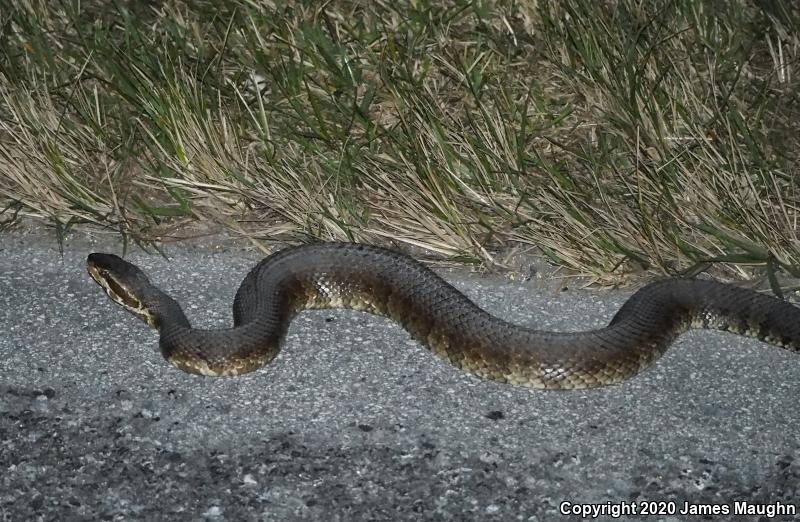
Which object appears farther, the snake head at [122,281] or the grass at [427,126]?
the grass at [427,126]

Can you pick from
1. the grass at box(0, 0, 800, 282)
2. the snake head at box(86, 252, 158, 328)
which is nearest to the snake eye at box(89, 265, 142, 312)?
the snake head at box(86, 252, 158, 328)

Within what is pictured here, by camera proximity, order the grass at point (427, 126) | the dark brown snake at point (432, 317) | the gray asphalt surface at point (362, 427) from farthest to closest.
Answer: the grass at point (427, 126) → the dark brown snake at point (432, 317) → the gray asphalt surface at point (362, 427)

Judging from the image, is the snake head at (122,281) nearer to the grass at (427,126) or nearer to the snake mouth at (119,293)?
the snake mouth at (119,293)

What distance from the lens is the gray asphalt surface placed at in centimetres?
451

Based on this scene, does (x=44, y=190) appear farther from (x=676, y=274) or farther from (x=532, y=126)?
(x=676, y=274)

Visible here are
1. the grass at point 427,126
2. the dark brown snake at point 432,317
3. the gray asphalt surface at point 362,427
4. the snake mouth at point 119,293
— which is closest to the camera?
the gray asphalt surface at point 362,427

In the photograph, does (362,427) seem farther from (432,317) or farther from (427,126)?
(427,126)

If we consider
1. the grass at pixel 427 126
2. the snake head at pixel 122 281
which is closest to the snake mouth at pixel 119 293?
the snake head at pixel 122 281

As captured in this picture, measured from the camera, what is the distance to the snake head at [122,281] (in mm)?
5820

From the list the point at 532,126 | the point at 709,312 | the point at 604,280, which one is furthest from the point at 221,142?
the point at 709,312

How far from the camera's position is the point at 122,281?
233 inches

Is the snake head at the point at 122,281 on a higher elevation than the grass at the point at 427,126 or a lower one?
lower

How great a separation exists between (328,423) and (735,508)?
1.68 m

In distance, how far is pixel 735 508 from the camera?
4.45 metres
